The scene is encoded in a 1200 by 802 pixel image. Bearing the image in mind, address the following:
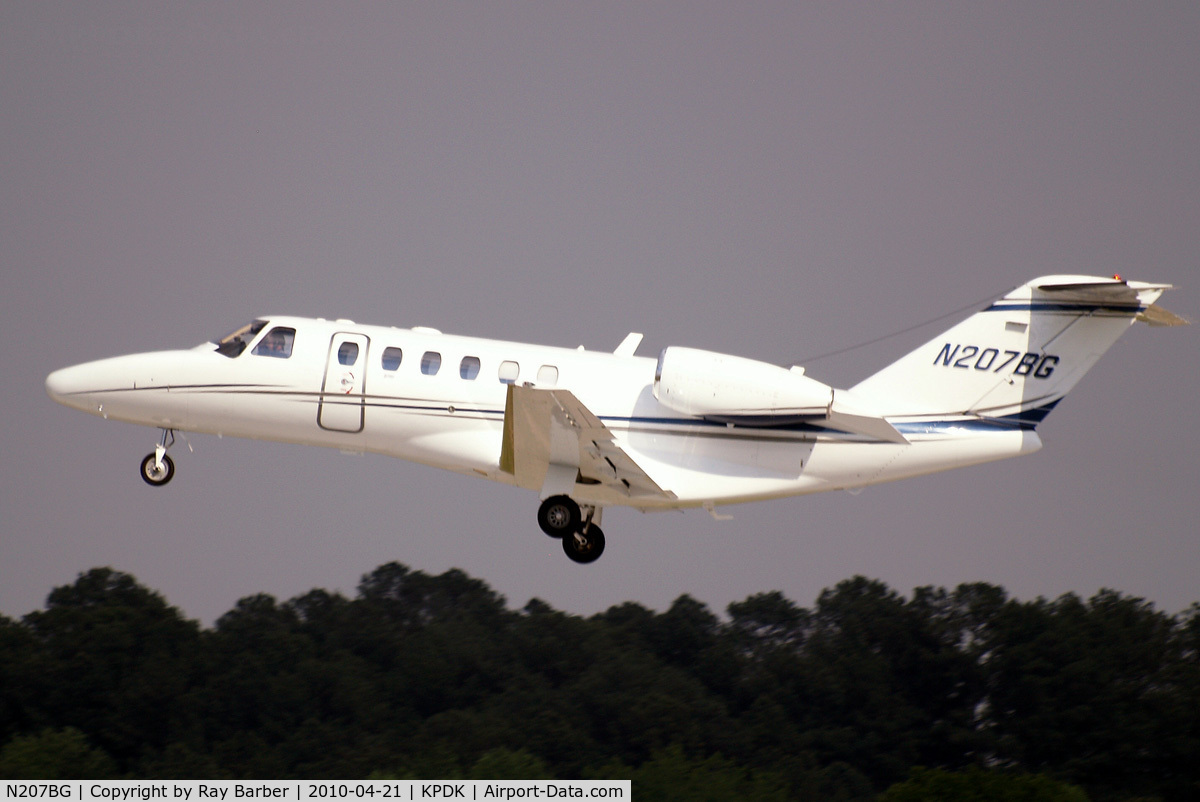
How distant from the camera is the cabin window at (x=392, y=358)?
782 inches

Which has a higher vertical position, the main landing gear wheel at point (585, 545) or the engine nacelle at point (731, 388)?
the engine nacelle at point (731, 388)

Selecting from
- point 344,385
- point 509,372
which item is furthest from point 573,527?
point 344,385

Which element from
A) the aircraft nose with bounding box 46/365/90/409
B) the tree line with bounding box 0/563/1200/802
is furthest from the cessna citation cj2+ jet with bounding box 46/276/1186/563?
the tree line with bounding box 0/563/1200/802

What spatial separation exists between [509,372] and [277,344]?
365cm

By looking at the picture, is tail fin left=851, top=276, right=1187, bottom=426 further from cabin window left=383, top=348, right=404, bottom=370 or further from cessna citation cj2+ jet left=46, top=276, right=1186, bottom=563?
cabin window left=383, top=348, right=404, bottom=370

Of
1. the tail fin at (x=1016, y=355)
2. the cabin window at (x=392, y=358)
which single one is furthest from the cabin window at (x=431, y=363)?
the tail fin at (x=1016, y=355)

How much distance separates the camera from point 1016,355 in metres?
19.3

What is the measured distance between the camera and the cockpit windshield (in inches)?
814

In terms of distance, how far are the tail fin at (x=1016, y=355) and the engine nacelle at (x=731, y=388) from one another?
1484mm

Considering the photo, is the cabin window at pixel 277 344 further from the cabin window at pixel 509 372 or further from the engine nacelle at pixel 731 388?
the engine nacelle at pixel 731 388

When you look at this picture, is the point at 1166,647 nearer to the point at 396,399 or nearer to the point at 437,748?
the point at 437,748

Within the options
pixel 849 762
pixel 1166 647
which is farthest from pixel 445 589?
pixel 1166 647

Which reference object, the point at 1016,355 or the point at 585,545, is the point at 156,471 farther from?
the point at 1016,355

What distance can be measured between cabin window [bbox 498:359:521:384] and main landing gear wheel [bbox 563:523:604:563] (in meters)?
2.41
